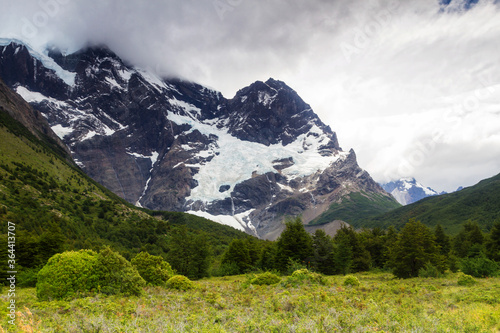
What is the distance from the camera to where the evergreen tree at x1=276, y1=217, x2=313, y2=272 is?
40.1 metres

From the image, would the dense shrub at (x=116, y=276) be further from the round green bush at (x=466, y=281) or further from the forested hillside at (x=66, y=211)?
the forested hillside at (x=66, y=211)

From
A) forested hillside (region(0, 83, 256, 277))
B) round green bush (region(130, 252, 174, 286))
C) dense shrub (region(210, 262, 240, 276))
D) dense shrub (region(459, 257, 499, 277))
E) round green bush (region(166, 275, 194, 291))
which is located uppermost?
forested hillside (region(0, 83, 256, 277))

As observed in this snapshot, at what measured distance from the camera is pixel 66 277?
18.0 metres

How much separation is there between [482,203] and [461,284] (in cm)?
20069

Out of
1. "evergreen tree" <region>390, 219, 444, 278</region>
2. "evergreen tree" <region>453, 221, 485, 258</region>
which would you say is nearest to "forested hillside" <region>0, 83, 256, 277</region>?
"evergreen tree" <region>390, 219, 444, 278</region>

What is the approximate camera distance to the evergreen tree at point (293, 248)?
4006 centimetres

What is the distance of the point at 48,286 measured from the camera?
1755 centimetres

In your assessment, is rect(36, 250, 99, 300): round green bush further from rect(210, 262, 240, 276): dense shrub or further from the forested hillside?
rect(210, 262, 240, 276): dense shrub

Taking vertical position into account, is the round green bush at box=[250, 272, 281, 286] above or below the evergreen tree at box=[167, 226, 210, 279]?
below

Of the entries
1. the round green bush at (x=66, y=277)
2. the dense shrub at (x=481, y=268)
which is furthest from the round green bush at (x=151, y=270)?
the dense shrub at (x=481, y=268)

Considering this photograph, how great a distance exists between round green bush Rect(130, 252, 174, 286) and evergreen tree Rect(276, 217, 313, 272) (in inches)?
761

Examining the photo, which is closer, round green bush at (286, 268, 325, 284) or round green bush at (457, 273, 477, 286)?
round green bush at (286, 268, 325, 284)

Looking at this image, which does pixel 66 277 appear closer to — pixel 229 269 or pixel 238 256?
pixel 229 269

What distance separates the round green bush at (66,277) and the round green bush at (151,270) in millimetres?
5482
